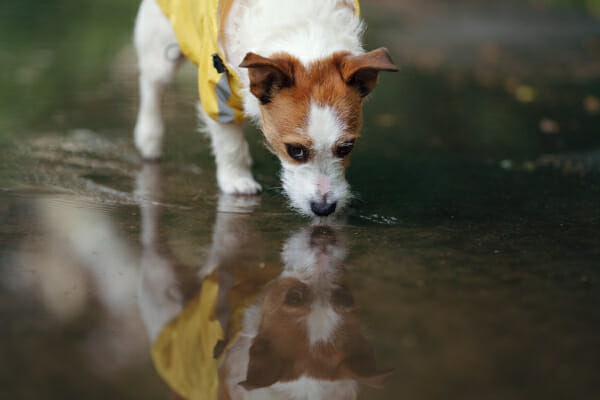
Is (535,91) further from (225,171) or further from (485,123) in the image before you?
(225,171)

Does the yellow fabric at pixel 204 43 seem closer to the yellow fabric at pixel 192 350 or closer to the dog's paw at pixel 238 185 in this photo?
the dog's paw at pixel 238 185

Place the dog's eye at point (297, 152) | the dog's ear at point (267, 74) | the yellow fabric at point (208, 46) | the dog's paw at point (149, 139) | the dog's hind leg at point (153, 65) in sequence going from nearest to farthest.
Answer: the dog's ear at point (267, 74) → the dog's eye at point (297, 152) → the yellow fabric at point (208, 46) → the dog's hind leg at point (153, 65) → the dog's paw at point (149, 139)

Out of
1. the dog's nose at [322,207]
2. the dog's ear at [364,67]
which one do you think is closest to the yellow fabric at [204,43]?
the dog's ear at [364,67]

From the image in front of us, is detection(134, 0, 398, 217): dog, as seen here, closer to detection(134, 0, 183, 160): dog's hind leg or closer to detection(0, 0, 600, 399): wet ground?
detection(0, 0, 600, 399): wet ground

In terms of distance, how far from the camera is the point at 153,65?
5180mm

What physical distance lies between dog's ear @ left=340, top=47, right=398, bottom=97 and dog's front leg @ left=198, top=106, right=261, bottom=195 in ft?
3.50

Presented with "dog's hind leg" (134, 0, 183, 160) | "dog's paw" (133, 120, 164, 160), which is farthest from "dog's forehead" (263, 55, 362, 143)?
"dog's paw" (133, 120, 164, 160)

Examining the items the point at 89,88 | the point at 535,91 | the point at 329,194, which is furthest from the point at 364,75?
the point at 535,91

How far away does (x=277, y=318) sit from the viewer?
298 centimetres

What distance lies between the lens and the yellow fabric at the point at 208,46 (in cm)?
414

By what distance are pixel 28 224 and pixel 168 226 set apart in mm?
695

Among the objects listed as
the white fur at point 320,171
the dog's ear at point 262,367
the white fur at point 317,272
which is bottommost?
the dog's ear at point 262,367

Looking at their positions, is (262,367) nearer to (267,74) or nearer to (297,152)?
(297,152)

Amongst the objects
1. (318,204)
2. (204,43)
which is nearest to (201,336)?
(318,204)
